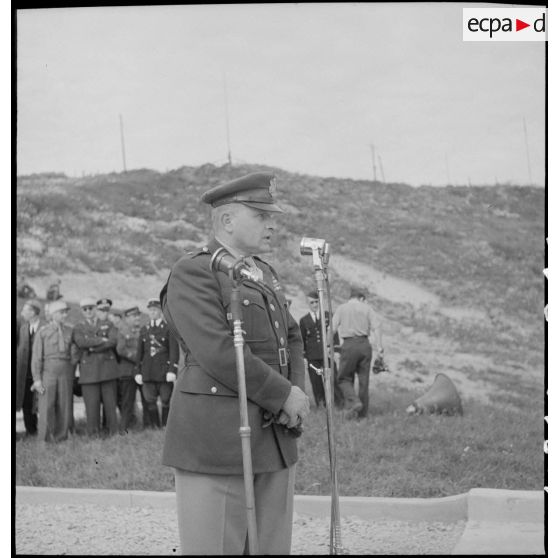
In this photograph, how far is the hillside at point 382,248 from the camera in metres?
9.20

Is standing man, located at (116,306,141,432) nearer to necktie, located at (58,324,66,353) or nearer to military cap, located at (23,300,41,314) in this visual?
necktie, located at (58,324,66,353)

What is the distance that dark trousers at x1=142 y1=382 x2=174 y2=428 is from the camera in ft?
27.0

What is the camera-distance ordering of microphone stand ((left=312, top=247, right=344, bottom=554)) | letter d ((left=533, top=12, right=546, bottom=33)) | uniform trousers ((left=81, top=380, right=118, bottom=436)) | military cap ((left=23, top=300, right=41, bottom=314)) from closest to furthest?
1. microphone stand ((left=312, top=247, right=344, bottom=554))
2. letter d ((left=533, top=12, right=546, bottom=33))
3. uniform trousers ((left=81, top=380, right=118, bottom=436))
4. military cap ((left=23, top=300, right=41, bottom=314))

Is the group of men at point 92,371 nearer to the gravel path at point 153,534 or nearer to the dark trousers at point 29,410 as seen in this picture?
the dark trousers at point 29,410

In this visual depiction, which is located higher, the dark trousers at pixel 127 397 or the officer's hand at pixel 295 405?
the officer's hand at pixel 295 405

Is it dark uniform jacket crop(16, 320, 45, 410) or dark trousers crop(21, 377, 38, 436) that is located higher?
dark uniform jacket crop(16, 320, 45, 410)

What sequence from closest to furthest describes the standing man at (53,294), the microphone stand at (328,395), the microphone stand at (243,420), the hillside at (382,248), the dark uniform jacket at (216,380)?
the microphone stand at (243,420) < the dark uniform jacket at (216,380) < the microphone stand at (328,395) < the standing man at (53,294) < the hillside at (382,248)

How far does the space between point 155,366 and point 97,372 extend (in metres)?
0.58

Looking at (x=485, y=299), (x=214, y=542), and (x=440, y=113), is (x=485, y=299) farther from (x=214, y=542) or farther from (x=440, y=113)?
(x=214, y=542)

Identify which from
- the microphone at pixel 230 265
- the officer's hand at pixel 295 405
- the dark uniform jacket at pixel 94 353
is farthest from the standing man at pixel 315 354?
the microphone at pixel 230 265

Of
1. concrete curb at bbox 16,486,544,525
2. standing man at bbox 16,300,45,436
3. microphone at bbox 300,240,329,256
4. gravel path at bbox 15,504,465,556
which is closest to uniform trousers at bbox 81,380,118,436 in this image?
standing man at bbox 16,300,45,436

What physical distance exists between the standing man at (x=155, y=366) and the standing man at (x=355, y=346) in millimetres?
1723

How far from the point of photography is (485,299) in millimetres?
10414

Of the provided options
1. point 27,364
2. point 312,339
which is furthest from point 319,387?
point 27,364
